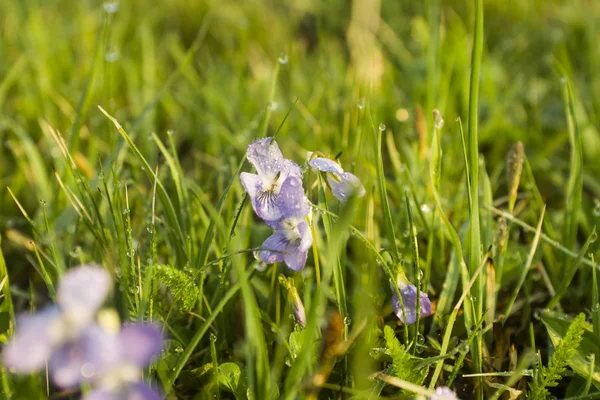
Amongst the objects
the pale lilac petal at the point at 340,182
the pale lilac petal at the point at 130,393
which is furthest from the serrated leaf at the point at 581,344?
the pale lilac petal at the point at 130,393

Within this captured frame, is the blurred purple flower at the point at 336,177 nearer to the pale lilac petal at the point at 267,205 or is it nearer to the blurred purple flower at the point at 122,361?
the pale lilac petal at the point at 267,205

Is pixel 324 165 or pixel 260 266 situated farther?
pixel 260 266

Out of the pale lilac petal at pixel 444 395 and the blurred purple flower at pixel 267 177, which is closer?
the pale lilac petal at pixel 444 395

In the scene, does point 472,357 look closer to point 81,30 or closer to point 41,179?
point 41,179

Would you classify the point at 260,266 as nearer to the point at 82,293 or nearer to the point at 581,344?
the point at 82,293

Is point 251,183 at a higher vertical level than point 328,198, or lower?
higher

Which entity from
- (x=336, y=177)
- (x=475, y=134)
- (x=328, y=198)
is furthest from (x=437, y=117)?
(x=328, y=198)
